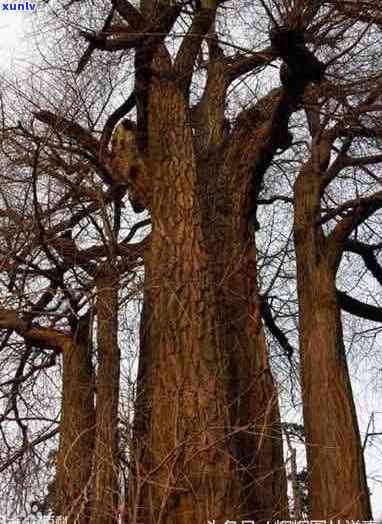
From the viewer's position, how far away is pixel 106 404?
3.31m

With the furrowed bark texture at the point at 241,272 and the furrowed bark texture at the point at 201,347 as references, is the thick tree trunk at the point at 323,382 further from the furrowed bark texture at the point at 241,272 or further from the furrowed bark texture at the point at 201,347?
the furrowed bark texture at the point at 201,347

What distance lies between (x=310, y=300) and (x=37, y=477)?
2.67 m

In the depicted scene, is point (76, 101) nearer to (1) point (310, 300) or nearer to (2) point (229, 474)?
(1) point (310, 300)

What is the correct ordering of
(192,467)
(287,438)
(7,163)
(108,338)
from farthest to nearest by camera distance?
1. (7,163)
2. (108,338)
3. (192,467)
4. (287,438)

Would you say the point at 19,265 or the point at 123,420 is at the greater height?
the point at 19,265

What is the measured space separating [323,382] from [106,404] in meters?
2.49

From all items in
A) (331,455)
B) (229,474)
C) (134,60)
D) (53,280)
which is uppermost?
(134,60)

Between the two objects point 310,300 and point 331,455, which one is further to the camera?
point 310,300

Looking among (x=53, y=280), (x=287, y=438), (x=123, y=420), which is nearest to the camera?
(x=287, y=438)

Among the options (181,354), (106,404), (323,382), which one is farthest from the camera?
(323,382)

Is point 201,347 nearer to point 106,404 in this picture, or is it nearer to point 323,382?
point 106,404

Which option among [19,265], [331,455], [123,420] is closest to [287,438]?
[123,420]

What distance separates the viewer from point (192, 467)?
123 inches

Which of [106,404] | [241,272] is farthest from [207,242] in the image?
[106,404]
